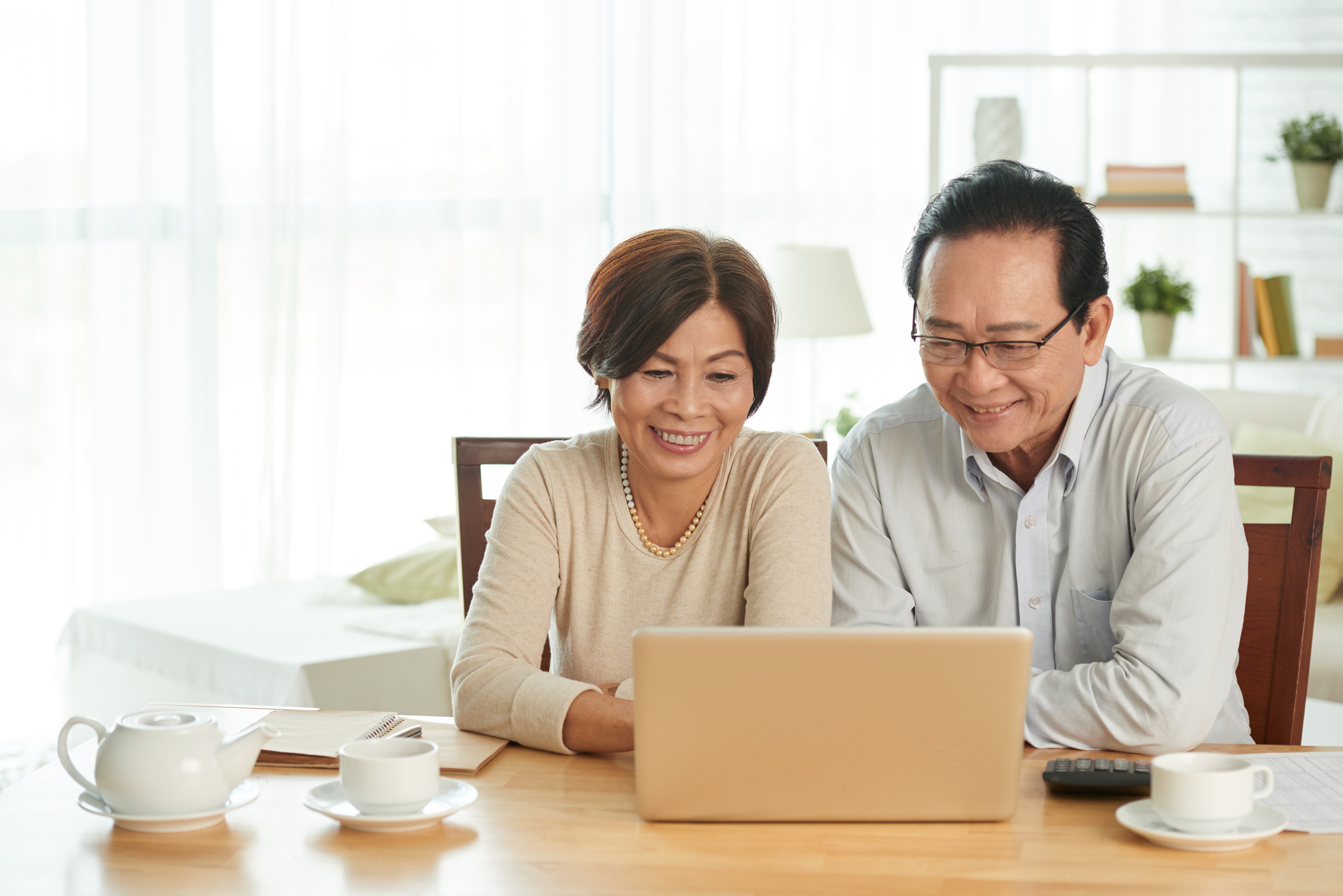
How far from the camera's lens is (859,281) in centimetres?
435

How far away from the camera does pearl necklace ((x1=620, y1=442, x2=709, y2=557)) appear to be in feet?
5.36

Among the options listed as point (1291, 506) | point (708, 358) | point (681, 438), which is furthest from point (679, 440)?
point (1291, 506)

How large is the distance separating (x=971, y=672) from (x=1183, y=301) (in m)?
3.20

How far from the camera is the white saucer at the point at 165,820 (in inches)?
43.8

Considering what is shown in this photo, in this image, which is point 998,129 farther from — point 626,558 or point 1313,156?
point 626,558

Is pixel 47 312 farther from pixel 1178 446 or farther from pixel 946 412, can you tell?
pixel 1178 446

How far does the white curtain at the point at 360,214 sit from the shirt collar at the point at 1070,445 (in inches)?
111

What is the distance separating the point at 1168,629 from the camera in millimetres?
1464

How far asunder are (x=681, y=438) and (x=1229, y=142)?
3.69 metres

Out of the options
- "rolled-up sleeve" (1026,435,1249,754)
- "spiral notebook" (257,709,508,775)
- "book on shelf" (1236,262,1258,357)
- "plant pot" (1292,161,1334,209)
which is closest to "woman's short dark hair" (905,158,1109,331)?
"rolled-up sleeve" (1026,435,1249,754)

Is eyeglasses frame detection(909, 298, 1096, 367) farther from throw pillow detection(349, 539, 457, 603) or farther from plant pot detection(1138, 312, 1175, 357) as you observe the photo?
plant pot detection(1138, 312, 1175, 357)

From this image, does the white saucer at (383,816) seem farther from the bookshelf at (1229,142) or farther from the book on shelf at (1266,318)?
the book on shelf at (1266,318)

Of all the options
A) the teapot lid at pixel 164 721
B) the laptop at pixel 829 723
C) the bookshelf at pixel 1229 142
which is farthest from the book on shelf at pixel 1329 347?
the teapot lid at pixel 164 721

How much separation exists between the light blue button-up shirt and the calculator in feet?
0.76
